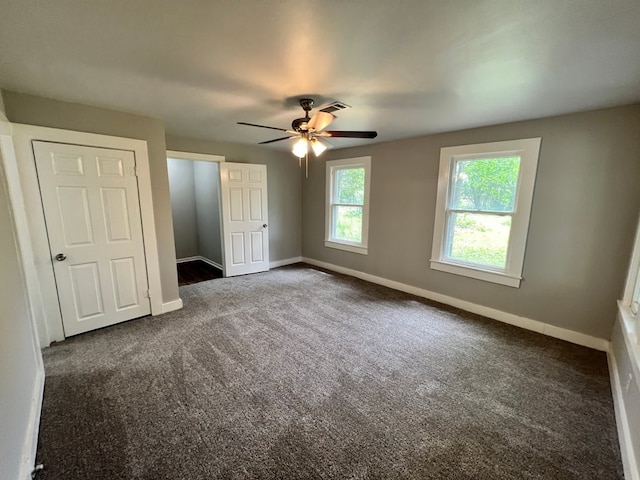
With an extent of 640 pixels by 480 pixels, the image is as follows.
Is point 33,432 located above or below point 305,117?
below

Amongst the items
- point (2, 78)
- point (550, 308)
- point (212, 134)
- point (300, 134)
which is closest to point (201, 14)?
point (300, 134)

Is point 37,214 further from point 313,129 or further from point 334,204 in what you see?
point 334,204

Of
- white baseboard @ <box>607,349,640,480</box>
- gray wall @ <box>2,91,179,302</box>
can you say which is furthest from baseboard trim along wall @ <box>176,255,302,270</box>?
white baseboard @ <box>607,349,640,480</box>

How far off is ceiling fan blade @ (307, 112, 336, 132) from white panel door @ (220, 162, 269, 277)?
2.44 m

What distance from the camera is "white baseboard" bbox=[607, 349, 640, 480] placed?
1.38 metres

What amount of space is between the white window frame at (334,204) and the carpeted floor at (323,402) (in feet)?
5.78

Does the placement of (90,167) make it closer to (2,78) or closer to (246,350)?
(2,78)

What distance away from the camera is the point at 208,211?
549 centimetres

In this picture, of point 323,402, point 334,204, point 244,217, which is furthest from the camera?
point 334,204

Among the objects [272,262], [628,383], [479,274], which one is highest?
[479,274]

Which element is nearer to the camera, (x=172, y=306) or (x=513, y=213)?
(x=513, y=213)

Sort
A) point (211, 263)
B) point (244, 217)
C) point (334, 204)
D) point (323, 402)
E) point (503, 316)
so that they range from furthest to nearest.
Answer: point (211, 263), point (334, 204), point (244, 217), point (503, 316), point (323, 402)

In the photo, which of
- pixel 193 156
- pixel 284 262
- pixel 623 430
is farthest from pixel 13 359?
pixel 284 262

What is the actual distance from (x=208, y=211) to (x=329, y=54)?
4.58 meters
